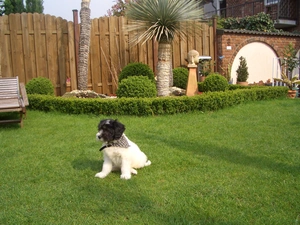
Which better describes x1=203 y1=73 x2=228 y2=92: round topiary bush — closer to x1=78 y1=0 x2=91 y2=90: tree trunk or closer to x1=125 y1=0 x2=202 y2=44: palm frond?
x1=125 y1=0 x2=202 y2=44: palm frond

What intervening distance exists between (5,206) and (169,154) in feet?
7.38

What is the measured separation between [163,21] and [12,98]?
404 centimetres

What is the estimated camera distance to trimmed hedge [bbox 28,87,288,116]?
733 centimetres

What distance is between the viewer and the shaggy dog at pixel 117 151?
11.8 feet

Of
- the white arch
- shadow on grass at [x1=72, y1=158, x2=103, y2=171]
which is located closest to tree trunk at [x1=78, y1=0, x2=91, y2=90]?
shadow on grass at [x1=72, y1=158, x2=103, y2=171]

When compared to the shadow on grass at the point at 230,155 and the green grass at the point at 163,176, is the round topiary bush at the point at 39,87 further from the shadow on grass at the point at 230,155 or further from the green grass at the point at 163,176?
the shadow on grass at the point at 230,155

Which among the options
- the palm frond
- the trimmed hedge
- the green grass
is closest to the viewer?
the green grass

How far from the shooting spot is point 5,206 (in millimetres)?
3125

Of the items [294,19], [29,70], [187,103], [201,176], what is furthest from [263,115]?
[294,19]

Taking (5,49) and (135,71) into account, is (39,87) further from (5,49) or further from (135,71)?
(135,71)

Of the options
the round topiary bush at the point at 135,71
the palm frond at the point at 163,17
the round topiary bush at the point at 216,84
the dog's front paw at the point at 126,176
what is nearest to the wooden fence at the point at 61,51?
the palm frond at the point at 163,17

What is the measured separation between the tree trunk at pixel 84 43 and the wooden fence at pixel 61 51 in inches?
26.5

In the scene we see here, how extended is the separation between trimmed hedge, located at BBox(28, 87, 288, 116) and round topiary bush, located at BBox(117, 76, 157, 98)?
466mm

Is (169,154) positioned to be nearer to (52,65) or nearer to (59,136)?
(59,136)
